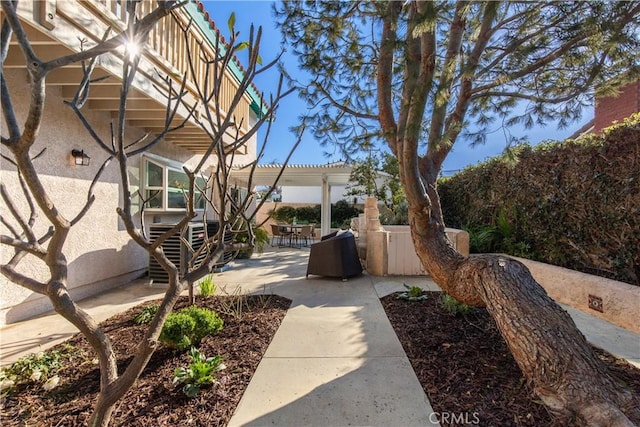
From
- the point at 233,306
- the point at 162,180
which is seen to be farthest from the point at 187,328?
the point at 162,180

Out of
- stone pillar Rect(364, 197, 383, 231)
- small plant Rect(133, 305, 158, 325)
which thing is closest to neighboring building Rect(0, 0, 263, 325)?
small plant Rect(133, 305, 158, 325)

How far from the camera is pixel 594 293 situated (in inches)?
148

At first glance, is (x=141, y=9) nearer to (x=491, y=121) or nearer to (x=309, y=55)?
(x=309, y=55)

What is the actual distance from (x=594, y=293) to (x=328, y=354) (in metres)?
3.65

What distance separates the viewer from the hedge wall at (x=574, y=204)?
11.7 feet

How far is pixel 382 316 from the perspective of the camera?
3.80 metres

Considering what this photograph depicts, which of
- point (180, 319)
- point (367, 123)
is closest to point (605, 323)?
point (367, 123)

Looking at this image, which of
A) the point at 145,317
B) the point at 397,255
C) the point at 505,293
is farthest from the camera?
the point at 397,255

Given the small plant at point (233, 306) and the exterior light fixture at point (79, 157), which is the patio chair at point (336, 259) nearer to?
the small plant at point (233, 306)

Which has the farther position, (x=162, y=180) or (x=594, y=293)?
(x=162, y=180)

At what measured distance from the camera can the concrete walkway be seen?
6.79ft

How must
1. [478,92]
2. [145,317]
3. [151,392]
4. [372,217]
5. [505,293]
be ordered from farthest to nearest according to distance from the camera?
[372,217]
[478,92]
[145,317]
[505,293]
[151,392]

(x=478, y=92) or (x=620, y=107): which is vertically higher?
(x=620, y=107)

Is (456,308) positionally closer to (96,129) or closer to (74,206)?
(74,206)
